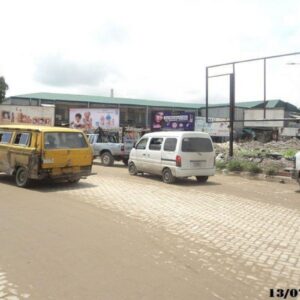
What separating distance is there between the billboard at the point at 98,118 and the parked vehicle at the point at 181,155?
76.4 feet

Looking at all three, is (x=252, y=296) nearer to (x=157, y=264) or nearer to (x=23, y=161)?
(x=157, y=264)

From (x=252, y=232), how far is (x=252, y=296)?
10.3 ft

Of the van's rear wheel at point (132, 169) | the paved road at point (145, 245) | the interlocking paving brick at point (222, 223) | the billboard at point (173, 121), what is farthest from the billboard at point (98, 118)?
the paved road at point (145, 245)

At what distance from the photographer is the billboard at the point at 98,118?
3909cm

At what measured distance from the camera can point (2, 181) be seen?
14.3 meters

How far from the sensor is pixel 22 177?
13.0 meters

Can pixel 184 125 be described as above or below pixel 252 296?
above

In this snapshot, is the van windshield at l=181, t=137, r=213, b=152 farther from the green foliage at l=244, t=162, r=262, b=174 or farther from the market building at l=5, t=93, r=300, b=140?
the market building at l=5, t=93, r=300, b=140

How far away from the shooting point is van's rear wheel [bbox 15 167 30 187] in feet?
41.8

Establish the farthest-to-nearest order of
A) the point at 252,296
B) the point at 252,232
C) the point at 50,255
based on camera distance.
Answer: the point at 252,232, the point at 50,255, the point at 252,296

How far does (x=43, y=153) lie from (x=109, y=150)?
31.5ft

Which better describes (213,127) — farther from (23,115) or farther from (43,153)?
(43,153)

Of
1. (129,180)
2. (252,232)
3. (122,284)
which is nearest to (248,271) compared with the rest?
(122,284)

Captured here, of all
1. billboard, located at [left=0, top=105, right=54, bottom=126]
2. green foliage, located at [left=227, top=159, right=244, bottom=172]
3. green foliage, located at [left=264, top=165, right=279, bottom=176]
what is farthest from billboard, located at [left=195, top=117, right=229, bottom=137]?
green foliage, located at [left=264, top=165, right=279, bottom=176]
